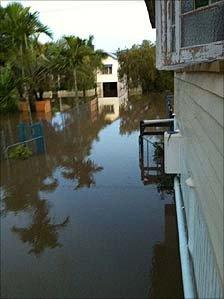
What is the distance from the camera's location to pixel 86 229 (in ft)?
22.2

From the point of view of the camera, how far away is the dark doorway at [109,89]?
38.7 m

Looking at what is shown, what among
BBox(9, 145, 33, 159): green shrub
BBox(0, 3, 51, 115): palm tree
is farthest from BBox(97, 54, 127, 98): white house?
BBox(9, 145, 33, 159): green shrub

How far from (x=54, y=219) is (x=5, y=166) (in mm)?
4328

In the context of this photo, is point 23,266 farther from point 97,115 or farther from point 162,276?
point 97,115

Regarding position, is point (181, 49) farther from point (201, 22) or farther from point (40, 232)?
point (40, 232)

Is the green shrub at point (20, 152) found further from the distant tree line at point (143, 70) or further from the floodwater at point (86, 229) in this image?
the distant tree line at point (143, 70)

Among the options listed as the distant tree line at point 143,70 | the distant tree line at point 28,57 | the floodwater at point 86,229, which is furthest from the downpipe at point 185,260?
the distant tree line at point 143,70

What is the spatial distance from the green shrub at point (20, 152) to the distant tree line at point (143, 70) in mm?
24606

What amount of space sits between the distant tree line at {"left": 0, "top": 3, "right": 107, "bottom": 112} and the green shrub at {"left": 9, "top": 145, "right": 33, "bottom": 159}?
57.3 inches

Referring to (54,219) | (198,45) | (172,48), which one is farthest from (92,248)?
(198,45)

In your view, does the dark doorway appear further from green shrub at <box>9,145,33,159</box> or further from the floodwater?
green shrub at <box>9,145,33,159</box>

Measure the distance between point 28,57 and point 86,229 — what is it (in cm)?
1100

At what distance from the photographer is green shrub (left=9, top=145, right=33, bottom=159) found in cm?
1174

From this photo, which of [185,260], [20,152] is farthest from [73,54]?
[185,260]
